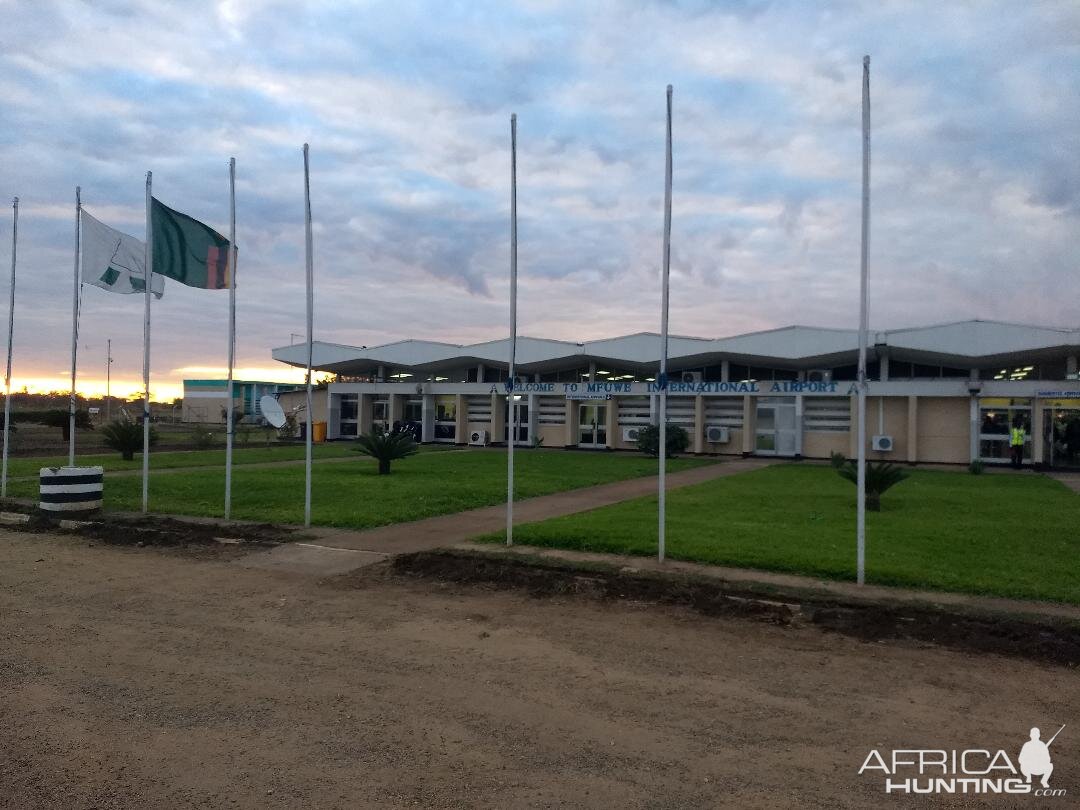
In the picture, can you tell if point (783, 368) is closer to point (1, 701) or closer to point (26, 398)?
point (1, 701)

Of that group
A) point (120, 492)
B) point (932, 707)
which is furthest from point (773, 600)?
point (120, 492)

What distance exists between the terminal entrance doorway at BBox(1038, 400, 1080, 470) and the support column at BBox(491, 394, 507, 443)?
74.0ft

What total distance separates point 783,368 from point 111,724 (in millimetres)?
32397

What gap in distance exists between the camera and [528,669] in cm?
619

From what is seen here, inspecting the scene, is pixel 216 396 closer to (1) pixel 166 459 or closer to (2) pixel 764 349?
(1) pixel 166 459

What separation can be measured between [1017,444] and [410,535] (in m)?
23.8

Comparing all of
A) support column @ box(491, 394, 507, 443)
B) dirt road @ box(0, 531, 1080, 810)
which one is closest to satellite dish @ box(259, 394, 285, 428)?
support column @ box(491, 394, 507, 443)

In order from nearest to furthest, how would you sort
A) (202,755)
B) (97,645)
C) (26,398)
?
(202,755) < (97,645) < (26,398)

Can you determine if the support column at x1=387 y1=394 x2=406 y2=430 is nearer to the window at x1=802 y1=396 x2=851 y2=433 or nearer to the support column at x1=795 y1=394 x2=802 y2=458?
the support column at x1=795 y1=394 x2=802 y2=458

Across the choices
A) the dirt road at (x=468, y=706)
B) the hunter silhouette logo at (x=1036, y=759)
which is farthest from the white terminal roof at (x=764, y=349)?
the hunter silhouette logo at (x=1036, y=759)

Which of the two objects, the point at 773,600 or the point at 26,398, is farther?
the point at 26,398

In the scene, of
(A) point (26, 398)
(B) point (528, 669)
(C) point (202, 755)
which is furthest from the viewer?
(A) point (26, 398)

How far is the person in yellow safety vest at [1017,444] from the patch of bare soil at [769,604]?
23.1m

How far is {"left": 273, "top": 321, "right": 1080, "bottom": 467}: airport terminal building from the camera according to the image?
28.7 m
